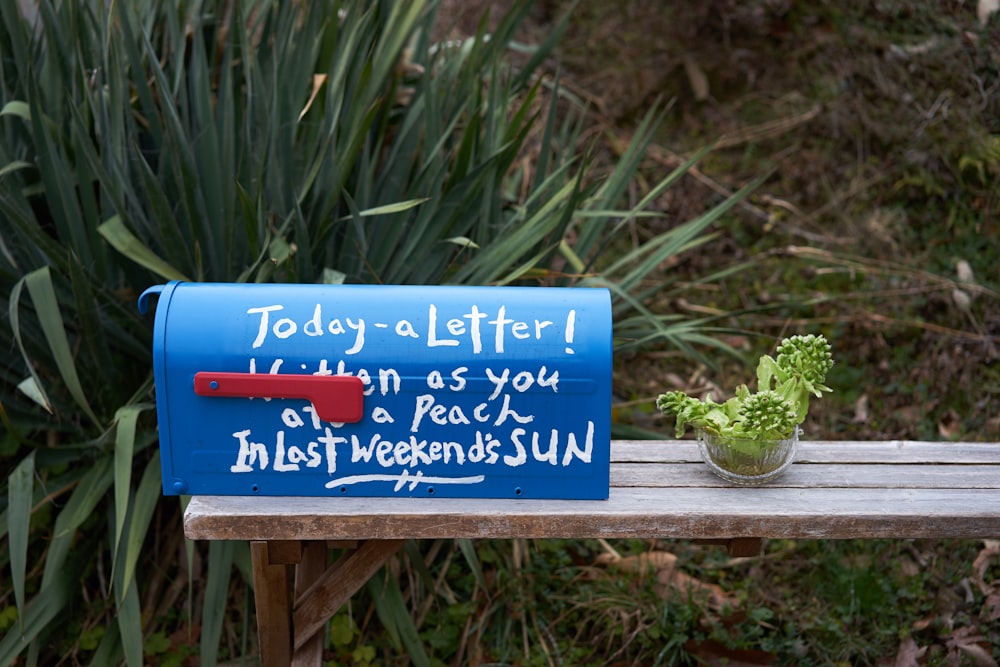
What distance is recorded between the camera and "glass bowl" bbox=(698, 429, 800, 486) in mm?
1969

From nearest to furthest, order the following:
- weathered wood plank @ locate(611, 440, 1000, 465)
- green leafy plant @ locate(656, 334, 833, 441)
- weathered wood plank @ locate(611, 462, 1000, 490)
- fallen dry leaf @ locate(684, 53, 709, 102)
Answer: green leafy plant @ locate(656, 334, 833, 441) → weathered wood plank @ locate(611, 462, 1000, 490) → weathered wood plank @ locate(611, 440, 1000, 465) → fallen dry leaf @ locate(684, 53, 709, 102)

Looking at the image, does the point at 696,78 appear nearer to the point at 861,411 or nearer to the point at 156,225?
the point at 861,411

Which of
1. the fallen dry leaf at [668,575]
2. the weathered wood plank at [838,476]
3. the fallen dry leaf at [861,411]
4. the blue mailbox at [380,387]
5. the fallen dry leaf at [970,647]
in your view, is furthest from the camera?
the fallen dry leaf at [861,411]

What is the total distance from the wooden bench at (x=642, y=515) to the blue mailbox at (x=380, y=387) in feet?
0.20

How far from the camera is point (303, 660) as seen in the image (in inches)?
86.9

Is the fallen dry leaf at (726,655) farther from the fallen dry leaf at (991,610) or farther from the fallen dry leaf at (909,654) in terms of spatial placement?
the fallen dry leaf at (991,610)

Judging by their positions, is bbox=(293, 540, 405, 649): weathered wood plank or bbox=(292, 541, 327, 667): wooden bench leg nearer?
bbox=(293, 540, 405, 649): weathered wood plank

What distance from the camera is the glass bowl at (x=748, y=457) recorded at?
1969mm

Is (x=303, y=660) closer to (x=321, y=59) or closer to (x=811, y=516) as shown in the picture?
(x=811, y=516)

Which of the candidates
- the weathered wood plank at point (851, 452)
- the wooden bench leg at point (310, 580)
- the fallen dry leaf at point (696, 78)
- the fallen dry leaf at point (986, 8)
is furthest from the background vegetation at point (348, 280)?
the fallen dry leaf at point (696, 78)

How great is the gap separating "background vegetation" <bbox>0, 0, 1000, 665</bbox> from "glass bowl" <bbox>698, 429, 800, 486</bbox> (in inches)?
26.8

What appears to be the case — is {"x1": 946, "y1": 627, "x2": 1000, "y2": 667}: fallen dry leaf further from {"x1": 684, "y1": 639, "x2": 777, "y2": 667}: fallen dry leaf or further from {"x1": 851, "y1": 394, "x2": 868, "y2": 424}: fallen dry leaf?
{"x1": 851, "y1": 394, "x2": 868, "y2": 424}: fallen dry leaf

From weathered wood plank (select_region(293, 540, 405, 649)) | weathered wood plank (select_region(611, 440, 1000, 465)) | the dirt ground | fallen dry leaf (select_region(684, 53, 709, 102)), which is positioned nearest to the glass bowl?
weathered wood plank (select_region(611, 440, 1000, 465))

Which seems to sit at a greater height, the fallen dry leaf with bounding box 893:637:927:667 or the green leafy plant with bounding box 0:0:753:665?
the green leafy plant with bounding box 0:0:753:665
